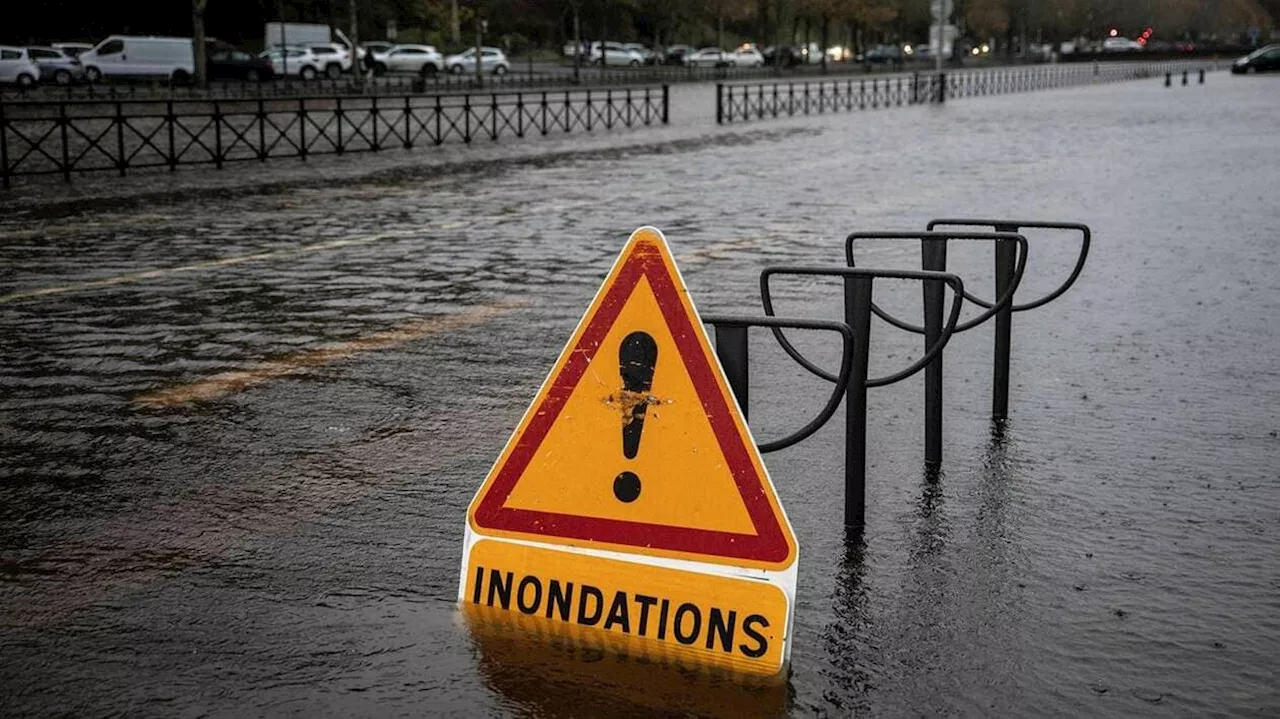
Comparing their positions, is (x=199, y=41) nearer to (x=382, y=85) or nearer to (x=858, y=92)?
(x=382, y=85)

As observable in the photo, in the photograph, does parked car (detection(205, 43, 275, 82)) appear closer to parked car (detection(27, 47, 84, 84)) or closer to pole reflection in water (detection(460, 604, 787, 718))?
parked car (detection(27, 47, 84, 84))

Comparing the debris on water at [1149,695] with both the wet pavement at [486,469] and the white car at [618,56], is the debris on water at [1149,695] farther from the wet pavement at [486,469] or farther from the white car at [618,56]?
the white car at [618,56]

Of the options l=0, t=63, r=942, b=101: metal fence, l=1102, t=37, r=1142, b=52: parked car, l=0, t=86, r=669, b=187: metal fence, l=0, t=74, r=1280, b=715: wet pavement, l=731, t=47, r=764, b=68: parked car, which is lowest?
l=0, t=74, r=1280, b=715: wet pavement

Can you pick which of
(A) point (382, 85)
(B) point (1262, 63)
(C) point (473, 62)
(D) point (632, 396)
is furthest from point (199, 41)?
(B) point (1262, 63)

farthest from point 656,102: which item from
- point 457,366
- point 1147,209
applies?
point 457,366

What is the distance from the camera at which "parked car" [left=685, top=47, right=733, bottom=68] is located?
81.4 metres

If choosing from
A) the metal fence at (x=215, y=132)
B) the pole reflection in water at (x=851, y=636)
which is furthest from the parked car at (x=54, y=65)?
the pole reflection in water at (x=851, y=636)

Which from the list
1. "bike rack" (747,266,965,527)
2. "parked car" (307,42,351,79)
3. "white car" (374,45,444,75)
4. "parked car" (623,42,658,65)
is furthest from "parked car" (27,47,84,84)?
"bike rack" (747,266,965,527)

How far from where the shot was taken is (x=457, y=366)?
8188mm

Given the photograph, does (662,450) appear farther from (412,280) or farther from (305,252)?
(305,252)

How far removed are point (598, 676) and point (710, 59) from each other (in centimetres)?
8495

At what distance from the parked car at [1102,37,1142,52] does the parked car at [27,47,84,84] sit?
83.4m

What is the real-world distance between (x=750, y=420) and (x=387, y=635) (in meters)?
2.93

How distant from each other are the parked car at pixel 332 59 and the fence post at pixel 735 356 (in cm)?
5913
